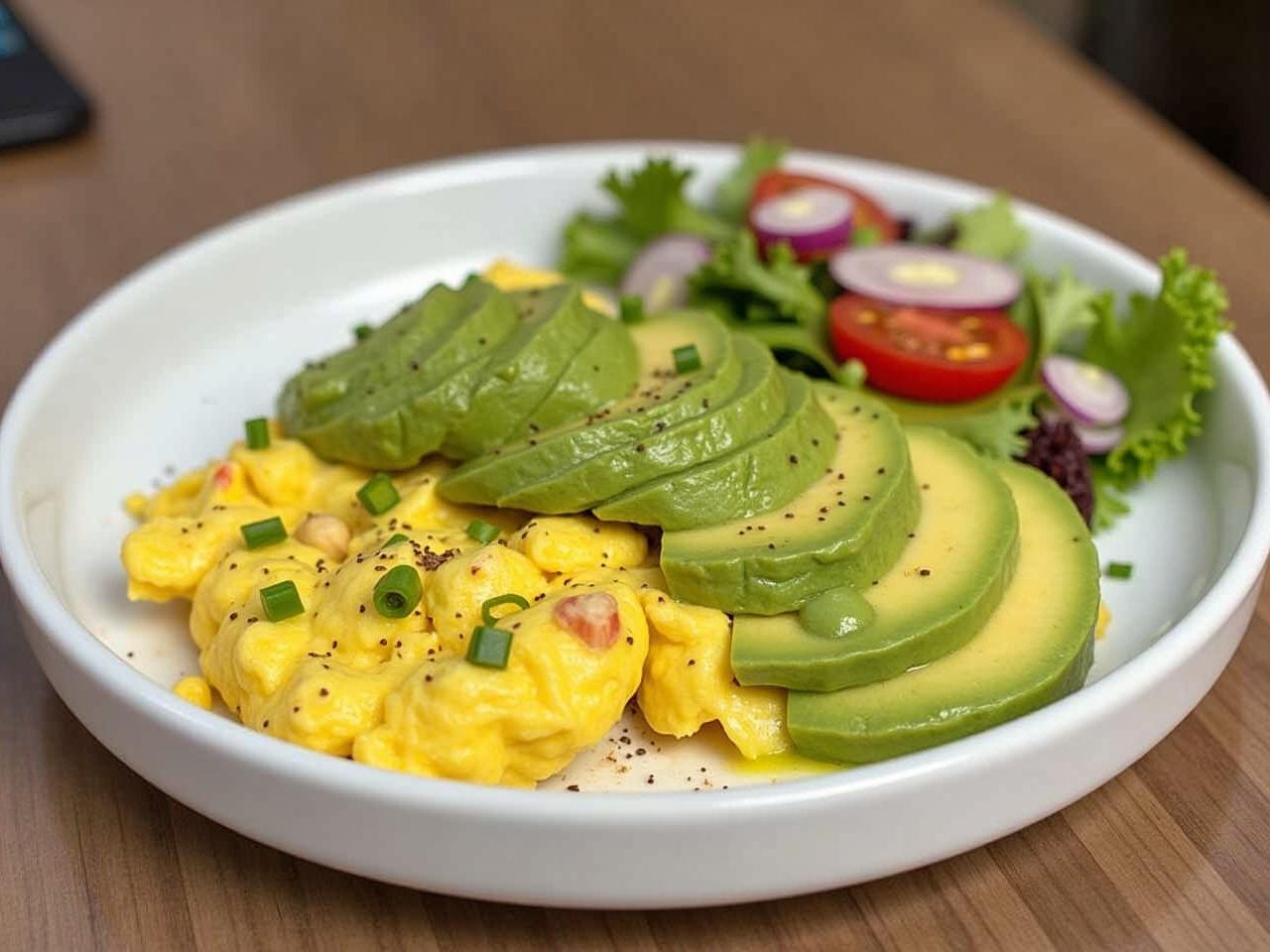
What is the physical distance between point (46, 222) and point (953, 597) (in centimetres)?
344

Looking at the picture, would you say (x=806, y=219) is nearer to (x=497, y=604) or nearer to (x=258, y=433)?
(x=258, y=433)

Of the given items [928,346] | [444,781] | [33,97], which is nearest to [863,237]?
[928,346]

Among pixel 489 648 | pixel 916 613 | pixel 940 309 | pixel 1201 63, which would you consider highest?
pixel 489 648

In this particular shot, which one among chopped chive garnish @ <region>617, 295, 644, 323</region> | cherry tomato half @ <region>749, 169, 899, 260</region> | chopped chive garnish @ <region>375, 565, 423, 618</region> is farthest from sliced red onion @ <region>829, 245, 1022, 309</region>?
chopped chive garnish @ <region>375, 565, 423, 618</region>

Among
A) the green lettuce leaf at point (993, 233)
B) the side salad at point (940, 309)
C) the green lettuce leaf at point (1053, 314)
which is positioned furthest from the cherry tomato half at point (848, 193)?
the green lettuce leaf at point (1053, 314)

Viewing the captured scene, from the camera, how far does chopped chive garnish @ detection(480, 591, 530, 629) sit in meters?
2.64

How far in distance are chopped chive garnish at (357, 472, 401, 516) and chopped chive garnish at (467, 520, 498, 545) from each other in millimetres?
243

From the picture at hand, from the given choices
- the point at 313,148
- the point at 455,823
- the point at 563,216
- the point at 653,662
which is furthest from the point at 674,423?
the point at 313,148

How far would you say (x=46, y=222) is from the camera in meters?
4.79

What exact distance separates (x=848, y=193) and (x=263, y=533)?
2.11 metres

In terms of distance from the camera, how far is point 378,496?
3109 mm

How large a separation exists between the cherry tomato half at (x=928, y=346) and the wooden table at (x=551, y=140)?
2.72 ft

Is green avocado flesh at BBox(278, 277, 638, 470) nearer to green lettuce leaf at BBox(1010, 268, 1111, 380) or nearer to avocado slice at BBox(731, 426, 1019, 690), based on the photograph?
avocado slice at BBox(731, 426, 1019, 690)

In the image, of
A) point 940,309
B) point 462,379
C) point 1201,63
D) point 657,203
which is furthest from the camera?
point 1201,63
